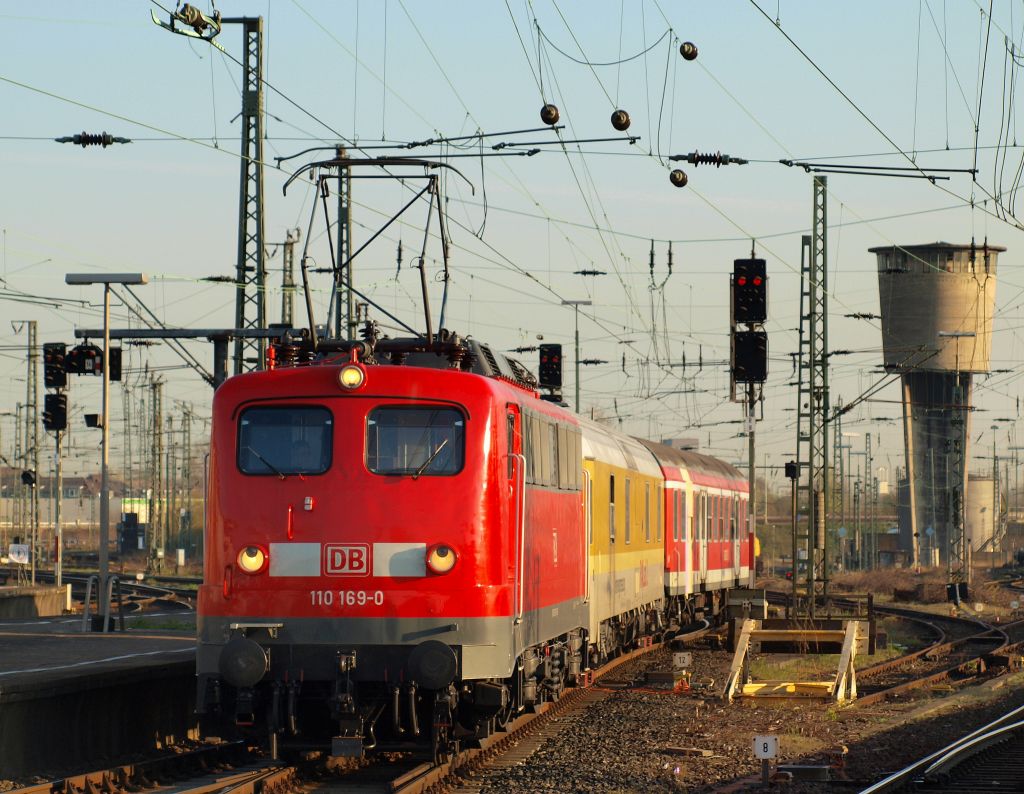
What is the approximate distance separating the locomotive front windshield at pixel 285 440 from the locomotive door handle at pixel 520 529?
5.60 feet

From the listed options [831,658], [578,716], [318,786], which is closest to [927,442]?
[831,658]

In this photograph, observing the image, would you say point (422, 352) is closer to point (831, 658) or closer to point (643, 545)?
point (643, 545)

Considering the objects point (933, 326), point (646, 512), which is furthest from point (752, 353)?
point (933, 326)

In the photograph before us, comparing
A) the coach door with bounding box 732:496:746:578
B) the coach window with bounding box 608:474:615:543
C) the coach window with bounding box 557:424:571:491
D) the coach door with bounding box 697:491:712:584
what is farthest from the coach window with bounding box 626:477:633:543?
the coach door with bounding box 732:496:746:578

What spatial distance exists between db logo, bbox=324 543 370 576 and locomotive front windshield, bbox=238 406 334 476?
0.67m

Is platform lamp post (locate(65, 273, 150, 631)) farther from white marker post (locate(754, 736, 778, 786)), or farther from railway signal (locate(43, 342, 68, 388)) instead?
white marker post (locate(754, 736, 778, 786))

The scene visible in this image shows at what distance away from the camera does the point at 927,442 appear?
92.2 meters

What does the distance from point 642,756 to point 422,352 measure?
14.5 feet

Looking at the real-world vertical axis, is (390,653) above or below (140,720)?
above

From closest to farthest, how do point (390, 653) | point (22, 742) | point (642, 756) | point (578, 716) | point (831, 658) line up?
point (390, 653) < point (22, 742) < point (642, 756) < point (578, 716) < point (831, 658)

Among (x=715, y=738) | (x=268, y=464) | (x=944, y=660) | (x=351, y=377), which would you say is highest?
(x=351, y=377)

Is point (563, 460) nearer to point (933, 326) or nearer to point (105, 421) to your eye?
point (105, 421)

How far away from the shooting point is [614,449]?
2175 cm

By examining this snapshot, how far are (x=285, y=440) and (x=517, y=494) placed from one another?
2073 millimetres
